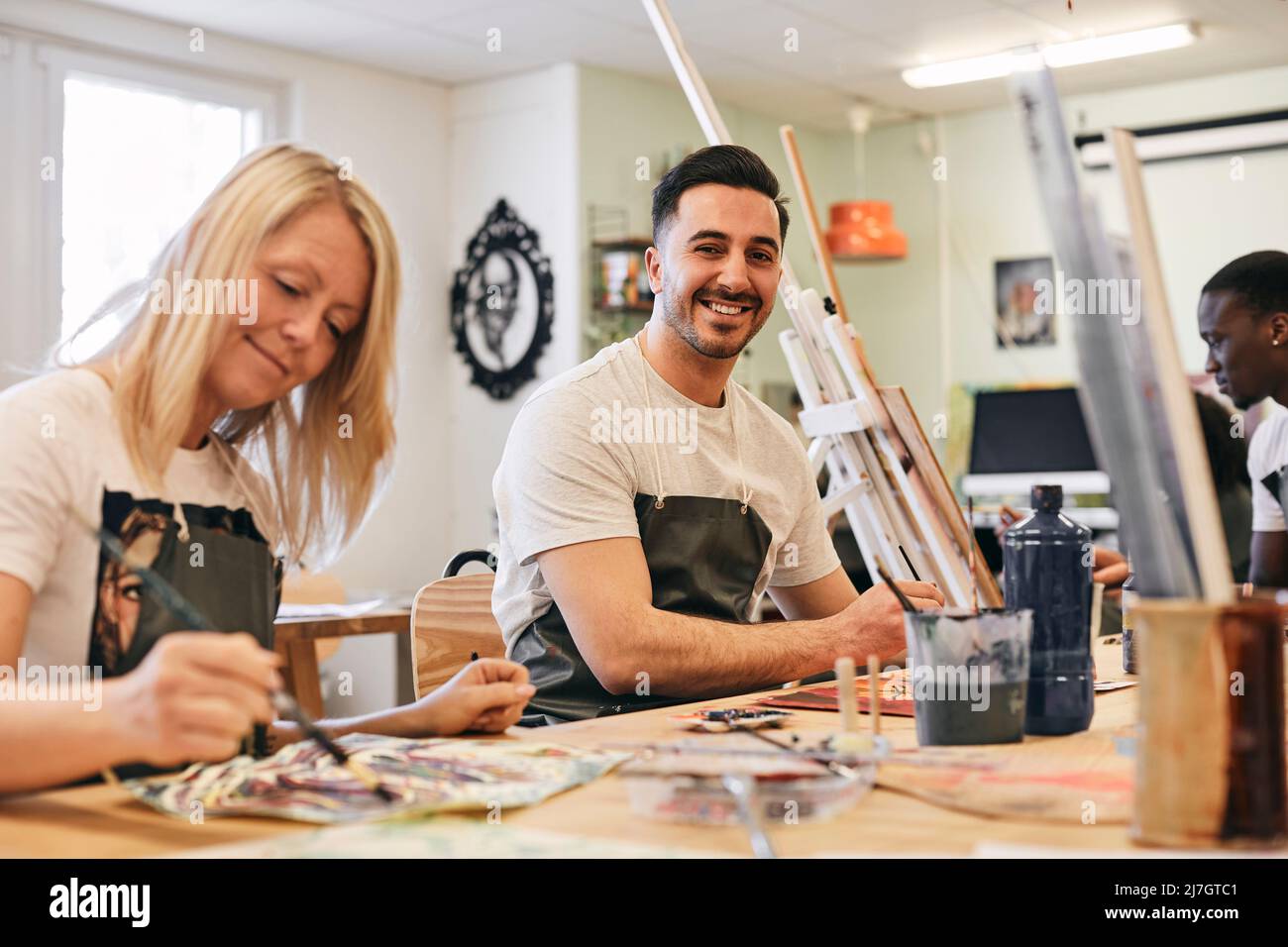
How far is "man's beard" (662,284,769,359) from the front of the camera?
2230 mm

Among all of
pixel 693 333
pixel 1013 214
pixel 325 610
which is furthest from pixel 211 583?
pixel 1013 214

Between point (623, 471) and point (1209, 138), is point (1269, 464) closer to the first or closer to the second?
point (623, 471)

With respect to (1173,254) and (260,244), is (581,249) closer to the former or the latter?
(1173,254)

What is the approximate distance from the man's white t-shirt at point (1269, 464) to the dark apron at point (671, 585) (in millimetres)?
1353

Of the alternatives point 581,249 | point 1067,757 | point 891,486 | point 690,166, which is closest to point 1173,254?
point 581,249

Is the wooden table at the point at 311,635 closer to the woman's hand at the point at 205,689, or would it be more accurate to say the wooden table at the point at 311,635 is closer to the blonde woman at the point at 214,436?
the blonde woman at the point at 214,436

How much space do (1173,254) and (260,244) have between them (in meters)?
5.72

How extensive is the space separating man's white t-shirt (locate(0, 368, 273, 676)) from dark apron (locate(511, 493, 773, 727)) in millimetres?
771

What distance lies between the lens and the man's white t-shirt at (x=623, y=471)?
6.51 ft

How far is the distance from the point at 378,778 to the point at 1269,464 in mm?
2488

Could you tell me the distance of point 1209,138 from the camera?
6.12m

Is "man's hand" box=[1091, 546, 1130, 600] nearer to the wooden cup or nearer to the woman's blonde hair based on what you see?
the woman's blonde hair

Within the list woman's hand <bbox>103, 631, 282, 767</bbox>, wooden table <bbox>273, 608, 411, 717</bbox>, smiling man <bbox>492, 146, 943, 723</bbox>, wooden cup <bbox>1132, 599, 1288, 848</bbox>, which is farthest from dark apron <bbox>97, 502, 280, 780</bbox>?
wooden table <bbox>273, 608, 411, 717</bbox>

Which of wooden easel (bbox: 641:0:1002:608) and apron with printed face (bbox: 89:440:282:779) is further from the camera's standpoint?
wooden easel (bbox: 641:0:1002:608)
